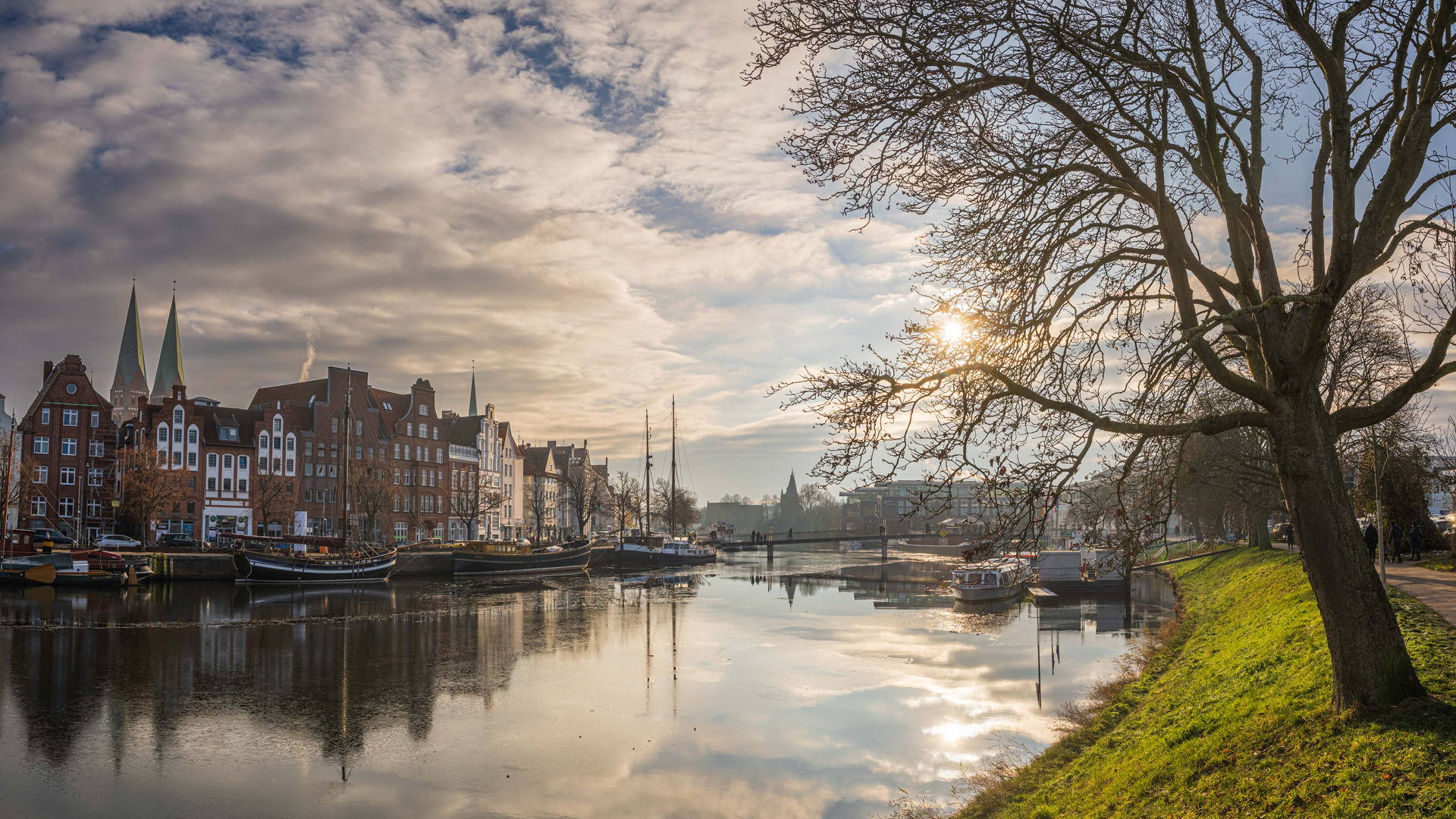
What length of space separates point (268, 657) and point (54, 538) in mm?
52110

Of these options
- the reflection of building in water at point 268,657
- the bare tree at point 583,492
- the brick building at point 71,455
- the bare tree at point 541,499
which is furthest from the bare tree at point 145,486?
the bare tree at point 541,499

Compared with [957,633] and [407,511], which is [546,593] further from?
[407,511]

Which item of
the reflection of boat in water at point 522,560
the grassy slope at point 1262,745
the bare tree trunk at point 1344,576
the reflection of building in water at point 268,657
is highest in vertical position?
the bare tree trunk at point 1344,576

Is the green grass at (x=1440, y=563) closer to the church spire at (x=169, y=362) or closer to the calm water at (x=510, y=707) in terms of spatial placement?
the calm water at (x=510, y=707)

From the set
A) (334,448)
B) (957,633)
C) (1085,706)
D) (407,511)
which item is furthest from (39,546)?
(1085,706)

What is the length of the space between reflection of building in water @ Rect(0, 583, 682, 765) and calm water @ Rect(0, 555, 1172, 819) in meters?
0.13

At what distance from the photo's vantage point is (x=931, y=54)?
9.30 m

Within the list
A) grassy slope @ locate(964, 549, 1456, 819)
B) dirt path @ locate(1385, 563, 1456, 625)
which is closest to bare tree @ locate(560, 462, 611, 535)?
dirt path @ locate(1385, 563, 1456, 625)

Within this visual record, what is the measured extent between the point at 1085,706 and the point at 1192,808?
1137cm

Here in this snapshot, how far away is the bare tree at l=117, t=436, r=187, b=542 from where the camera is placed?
218ft

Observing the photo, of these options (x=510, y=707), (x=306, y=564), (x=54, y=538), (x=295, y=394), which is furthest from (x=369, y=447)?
(x=510, y=707)

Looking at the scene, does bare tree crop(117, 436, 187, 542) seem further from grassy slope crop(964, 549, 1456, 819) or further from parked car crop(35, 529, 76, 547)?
grassy slope crop(964, 549, 1456, 819)

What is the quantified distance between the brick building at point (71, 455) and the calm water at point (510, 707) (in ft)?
128

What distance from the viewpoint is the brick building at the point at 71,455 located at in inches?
2808
